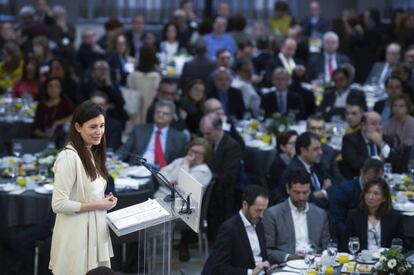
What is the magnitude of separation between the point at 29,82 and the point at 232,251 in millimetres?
6206

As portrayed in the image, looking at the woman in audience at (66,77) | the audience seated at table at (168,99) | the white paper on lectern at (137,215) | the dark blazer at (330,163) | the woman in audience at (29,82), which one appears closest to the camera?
the white paper on lectern at (137,215)

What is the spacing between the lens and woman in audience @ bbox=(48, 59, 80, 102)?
12.1 meters

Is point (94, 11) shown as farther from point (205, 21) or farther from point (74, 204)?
point (74, 204)

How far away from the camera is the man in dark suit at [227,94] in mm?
11508

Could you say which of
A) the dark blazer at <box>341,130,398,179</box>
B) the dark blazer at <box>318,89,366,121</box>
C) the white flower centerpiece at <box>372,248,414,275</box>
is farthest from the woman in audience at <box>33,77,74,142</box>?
the white flower centerpiece at <box>372,248,414,275</box>

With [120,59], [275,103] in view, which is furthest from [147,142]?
[120,59]

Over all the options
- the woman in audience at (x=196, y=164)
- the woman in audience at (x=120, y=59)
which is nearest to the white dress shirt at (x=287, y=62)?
the woman in audience at (x=120, y=59)

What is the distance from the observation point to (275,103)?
11719mm

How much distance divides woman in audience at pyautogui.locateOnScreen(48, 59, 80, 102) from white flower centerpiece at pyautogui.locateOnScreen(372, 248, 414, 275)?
21.7 ft

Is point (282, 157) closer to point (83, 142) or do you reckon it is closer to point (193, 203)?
point (193, 203)

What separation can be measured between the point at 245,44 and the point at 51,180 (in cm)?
608

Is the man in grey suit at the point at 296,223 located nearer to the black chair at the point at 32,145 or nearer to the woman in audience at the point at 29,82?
the black chair at the point at 32,145

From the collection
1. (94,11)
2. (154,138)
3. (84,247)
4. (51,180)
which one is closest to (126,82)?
(154,138)

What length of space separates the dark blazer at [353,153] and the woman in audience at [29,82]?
4.34m
